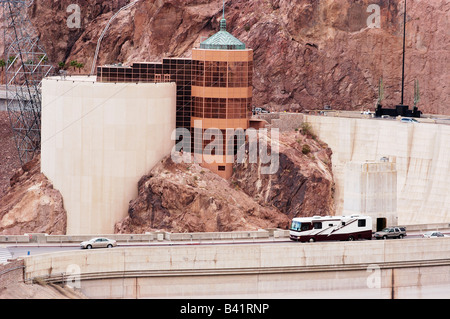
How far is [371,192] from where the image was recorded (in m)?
149

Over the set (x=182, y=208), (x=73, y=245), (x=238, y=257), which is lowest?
(x=238, y=257)

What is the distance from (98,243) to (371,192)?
2793cm

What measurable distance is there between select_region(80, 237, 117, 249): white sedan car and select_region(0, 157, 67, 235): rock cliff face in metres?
29.3

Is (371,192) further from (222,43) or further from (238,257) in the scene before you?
(222,43)

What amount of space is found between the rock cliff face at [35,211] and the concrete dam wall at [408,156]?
30772 mm

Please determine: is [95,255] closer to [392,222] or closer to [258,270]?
[258,270]

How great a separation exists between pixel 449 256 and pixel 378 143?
31323 millimetres

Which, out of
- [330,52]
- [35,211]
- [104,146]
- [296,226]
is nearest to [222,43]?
[104,146]

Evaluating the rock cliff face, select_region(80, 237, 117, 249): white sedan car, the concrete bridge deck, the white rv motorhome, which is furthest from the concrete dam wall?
select_region(80, 237, 117, 249): white sedan car

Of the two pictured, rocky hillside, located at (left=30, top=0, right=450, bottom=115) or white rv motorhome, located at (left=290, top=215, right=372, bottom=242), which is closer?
white rv motorhome, located at (left=290, top=215, right=372, bottom=242)

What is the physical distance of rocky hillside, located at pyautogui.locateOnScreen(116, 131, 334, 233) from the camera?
538ft

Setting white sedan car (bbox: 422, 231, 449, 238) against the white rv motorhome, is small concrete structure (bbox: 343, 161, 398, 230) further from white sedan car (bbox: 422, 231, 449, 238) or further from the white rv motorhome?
the white rv motorhome

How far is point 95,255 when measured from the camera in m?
132

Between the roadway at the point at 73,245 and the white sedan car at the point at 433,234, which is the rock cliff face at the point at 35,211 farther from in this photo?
the white sedan car at the point at 433,234
